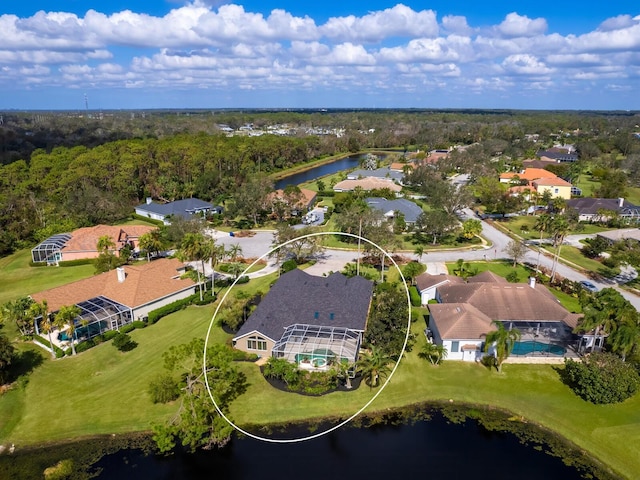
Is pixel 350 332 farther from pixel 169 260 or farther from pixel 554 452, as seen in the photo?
pixel 169 260

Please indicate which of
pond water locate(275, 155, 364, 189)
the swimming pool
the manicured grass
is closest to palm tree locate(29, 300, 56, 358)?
the manicured grass

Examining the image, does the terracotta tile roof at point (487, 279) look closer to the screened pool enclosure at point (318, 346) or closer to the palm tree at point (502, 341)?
the palm tree at point (502, 341)

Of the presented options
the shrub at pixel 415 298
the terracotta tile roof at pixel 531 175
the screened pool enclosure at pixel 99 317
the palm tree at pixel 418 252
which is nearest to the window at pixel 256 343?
the screened pool enclosure at pixel 99 317

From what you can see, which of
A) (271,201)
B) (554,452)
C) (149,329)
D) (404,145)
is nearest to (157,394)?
(149,329)

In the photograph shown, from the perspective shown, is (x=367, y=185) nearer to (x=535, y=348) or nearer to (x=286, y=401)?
(x=535, y=348)

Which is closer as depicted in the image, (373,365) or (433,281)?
(373,365)

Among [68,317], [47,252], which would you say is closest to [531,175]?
[47,252]

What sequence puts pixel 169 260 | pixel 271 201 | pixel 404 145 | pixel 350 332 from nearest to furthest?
pixel 350 332
pixel 169 260
pixel 271 201
pixel 404 145
